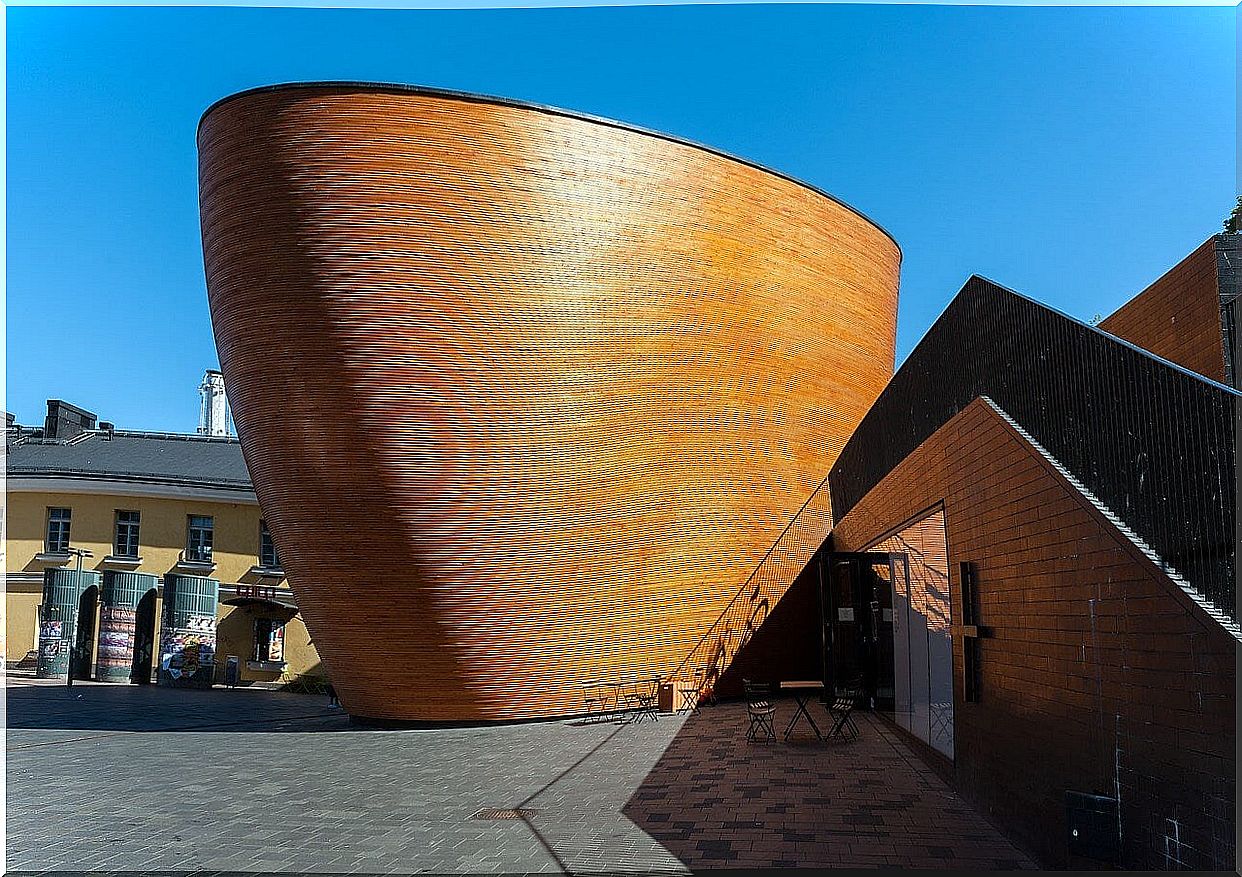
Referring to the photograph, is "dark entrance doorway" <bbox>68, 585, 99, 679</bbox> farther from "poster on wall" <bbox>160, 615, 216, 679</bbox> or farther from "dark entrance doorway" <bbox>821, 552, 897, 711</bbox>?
"dark entrance doorway" <bbox>821, 552, 897, 711</bbox>

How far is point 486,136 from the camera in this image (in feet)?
51.4

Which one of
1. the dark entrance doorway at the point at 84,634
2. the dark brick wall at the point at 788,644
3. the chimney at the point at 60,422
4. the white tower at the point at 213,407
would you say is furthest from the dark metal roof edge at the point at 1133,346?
the white tower at the point at 213,407

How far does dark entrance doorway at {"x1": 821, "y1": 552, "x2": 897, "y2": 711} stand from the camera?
15.9m

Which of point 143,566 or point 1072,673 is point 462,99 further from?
point 143,566

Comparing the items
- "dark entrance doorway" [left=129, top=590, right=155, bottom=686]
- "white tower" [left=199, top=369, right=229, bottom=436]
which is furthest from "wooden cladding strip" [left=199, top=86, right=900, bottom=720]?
"white tower" [left=199, top=369, right=229, bottom=436]

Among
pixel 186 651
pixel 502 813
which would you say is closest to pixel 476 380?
pixel 502 813

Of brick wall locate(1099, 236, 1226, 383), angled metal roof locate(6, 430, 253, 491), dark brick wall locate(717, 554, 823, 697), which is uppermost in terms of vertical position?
angled metal roof locate(6, 430, 253, 491)

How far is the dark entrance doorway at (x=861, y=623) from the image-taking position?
52.0ft

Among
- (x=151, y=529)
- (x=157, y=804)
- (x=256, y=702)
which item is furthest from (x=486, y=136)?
(x=151, y=529)

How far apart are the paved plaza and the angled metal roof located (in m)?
15.8

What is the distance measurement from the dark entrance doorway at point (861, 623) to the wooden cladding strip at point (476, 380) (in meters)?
2.24

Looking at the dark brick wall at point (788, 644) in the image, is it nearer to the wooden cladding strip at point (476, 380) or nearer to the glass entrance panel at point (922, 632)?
the wooden cladding strip at point (476, 380)

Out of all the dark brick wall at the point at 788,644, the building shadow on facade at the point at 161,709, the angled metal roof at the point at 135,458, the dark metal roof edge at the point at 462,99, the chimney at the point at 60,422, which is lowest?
the building shadow on facade at the point at 161,709

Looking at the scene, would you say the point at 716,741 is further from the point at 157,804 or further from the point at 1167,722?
the point at 1167,722
